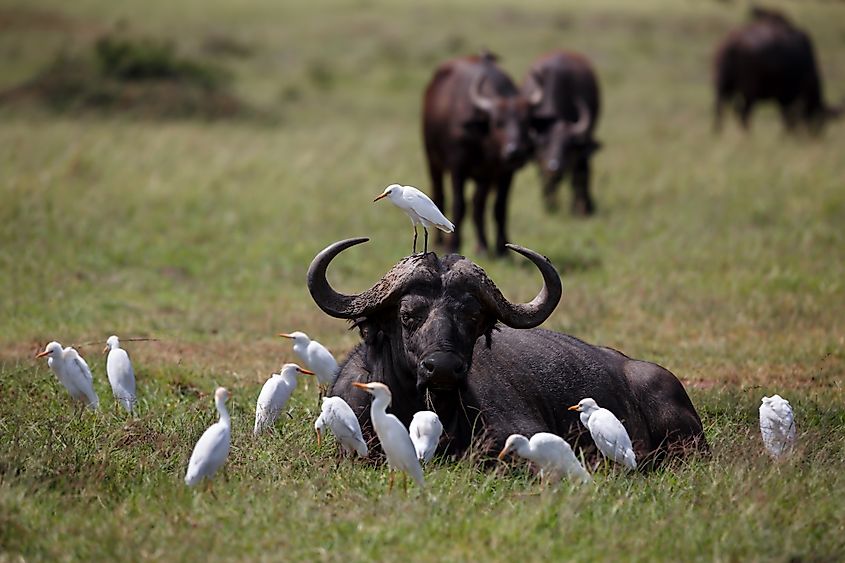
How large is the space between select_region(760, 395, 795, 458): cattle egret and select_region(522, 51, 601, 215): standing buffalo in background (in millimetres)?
8513

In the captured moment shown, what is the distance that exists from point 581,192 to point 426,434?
10242mm

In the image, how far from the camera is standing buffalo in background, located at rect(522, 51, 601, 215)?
15.8 metres

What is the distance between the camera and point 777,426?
21.6 ft

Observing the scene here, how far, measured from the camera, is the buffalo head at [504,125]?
43.9ft

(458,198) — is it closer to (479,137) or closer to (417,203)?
(479,137)

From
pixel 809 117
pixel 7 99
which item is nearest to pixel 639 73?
pixel 809 117

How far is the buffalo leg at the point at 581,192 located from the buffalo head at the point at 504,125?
2012mm

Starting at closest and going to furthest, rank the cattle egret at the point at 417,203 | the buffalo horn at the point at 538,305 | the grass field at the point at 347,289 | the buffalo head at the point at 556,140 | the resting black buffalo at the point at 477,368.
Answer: the grass field at the point at 347,289 < the resting black buffalo at the point at 477,368 < the buffalo horn at the point at 538,305 < the cattle egret at the point at 417,203 < the buffalo head at the point at 556,140

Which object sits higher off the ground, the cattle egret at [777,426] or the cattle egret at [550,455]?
the cattle egret at [550,455]

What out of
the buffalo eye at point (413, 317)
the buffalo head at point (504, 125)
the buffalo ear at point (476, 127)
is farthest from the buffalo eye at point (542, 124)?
the buffalo eye at point (413, 317)

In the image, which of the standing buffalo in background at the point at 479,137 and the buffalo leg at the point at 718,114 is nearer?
the standing buffalo in background at the point at 479,137

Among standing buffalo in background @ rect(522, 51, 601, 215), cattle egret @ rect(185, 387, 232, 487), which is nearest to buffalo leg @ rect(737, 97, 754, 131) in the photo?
standing buffalo in background @ rect(522, 51, 601, 215)

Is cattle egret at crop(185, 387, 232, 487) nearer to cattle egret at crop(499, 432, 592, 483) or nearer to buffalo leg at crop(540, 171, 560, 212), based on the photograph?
cattle egret at crop(499, 432, 592, 483)

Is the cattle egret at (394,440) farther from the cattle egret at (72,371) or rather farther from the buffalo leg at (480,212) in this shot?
the buffalo leg at (480,212)
